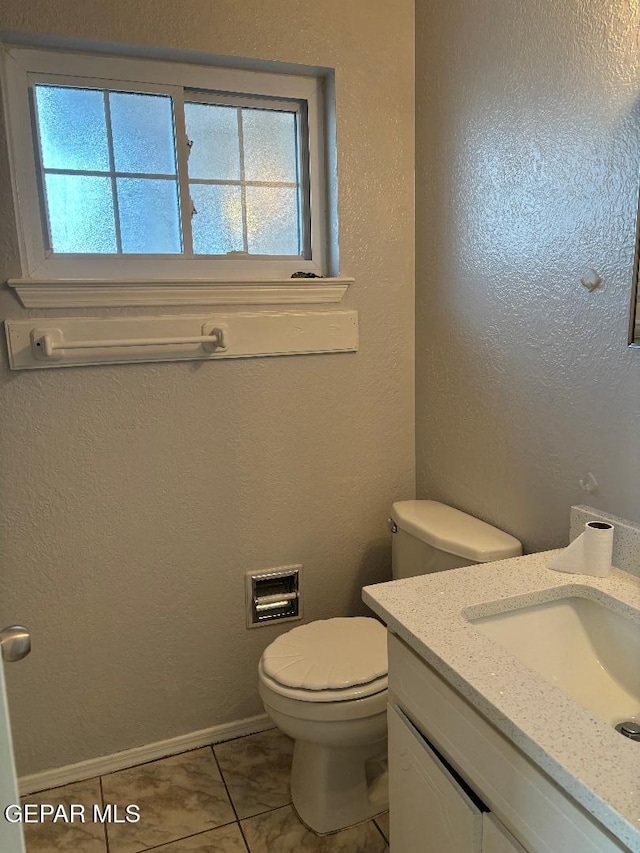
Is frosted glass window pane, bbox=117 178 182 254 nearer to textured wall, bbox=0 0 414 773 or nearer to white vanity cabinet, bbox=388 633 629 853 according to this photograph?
textured wall, bbox=0 0 414 773

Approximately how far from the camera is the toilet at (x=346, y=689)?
150 cm

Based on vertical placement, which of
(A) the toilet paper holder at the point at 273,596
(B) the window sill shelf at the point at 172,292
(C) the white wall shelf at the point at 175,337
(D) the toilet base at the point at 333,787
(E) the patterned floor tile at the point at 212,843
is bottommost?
Result: (E) the patterned floor tile at the point at 212,843

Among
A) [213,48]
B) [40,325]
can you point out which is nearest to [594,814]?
[40,325]

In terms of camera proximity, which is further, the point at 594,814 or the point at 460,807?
the point at 460,807

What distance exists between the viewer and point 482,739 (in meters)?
0.91

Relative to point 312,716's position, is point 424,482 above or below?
above

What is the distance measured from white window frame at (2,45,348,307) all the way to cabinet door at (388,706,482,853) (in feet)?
3.91

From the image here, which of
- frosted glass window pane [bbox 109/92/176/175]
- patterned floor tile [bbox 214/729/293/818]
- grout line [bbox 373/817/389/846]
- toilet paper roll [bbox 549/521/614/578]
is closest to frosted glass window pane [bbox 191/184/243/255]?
frosted glass window pane [bbox 109/92/176/175]

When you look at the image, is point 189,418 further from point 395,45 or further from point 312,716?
point 395,45

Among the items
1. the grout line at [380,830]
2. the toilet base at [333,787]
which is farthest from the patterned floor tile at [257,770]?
the grout line at [380,830]

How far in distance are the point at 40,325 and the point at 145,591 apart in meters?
0.80

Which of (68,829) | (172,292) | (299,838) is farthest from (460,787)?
(172,292)

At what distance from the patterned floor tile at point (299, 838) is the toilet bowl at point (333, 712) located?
0.02 m

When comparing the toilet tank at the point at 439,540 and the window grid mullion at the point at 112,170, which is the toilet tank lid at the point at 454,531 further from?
the window grid mullion at the point at 112,170
